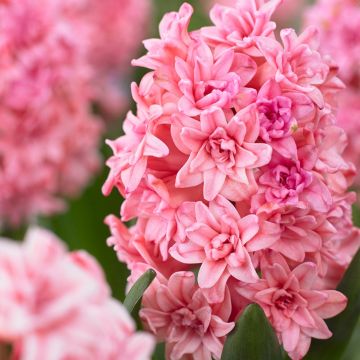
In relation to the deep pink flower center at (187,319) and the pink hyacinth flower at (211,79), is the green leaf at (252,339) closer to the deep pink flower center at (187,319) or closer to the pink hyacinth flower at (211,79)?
the deep pink flower center at (187,319)

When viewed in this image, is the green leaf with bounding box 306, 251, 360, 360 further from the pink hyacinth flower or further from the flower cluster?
the flower cluster

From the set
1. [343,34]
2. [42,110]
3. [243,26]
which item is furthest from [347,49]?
[243,26]

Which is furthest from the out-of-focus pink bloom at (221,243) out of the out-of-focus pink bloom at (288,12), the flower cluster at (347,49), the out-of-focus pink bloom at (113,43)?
the out-of-focus pink bloom at (288,12)

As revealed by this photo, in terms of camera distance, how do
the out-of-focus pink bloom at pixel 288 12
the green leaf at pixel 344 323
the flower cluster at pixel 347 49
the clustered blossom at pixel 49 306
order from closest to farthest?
the clustered blossom at pixel 49 306 < the green leaf at pixel 344 323 < the flower cluster at pixel 347 49 < the out-of-focus pink bloom at pixel 288 12

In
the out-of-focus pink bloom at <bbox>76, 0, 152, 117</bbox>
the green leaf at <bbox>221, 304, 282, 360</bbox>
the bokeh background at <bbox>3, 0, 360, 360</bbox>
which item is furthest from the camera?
the out-of-focus pink bloom at <bbox>76, 0, 152, 117</bbox>

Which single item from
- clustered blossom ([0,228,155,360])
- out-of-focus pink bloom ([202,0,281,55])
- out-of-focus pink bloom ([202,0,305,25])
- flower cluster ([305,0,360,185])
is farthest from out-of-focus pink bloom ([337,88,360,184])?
out-of-focus pink bloom ([202,0,305,25])

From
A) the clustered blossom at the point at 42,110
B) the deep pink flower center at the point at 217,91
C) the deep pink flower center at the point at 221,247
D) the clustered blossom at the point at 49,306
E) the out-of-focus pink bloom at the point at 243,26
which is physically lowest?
the clustered blossom at the point at 42,110
